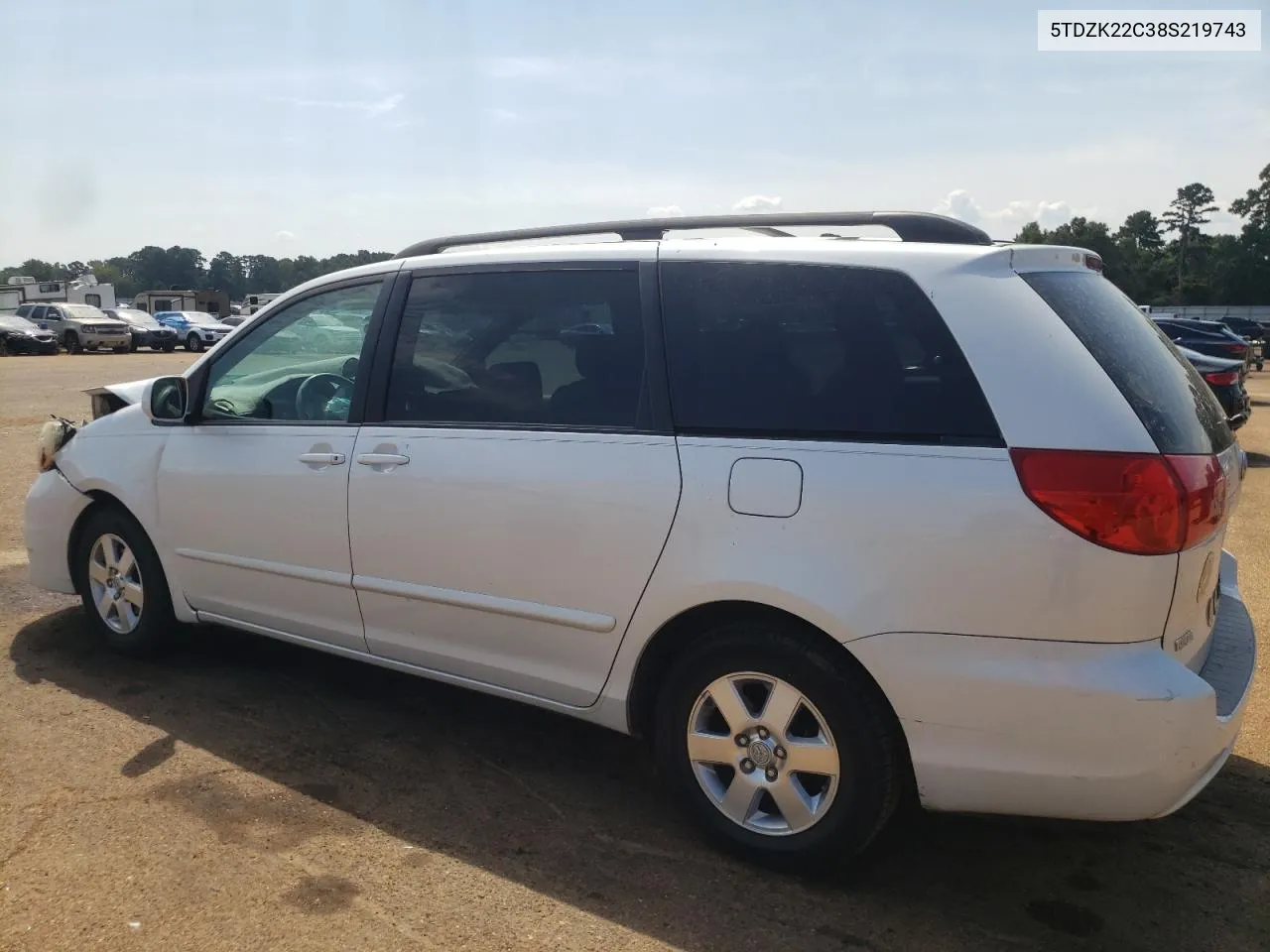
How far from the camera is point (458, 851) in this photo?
3236 mm

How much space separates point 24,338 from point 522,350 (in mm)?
35378

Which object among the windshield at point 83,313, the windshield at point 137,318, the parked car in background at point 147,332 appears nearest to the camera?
the windshield at point 83,313

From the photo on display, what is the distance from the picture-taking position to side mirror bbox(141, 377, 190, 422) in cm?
445

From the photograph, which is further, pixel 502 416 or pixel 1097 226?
pixel 1097 226

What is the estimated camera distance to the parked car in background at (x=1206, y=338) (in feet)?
65.2

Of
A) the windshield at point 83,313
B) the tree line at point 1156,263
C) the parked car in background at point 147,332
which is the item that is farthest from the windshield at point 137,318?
the tree line at point 1156,263

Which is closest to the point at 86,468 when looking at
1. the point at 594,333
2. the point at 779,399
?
the point at 594,333

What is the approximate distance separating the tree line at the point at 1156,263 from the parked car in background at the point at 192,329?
88.4 ft

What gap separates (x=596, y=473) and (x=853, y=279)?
0.95 meters

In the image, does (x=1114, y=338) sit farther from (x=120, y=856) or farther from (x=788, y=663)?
(x=120, y=856)

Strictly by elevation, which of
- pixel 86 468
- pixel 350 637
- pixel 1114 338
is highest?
pixel 1114 338

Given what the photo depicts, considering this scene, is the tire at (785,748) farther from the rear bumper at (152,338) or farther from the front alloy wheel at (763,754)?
the rear bumper at (152,338)

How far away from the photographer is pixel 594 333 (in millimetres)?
3496

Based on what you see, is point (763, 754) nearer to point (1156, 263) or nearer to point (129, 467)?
point (129, 467)
